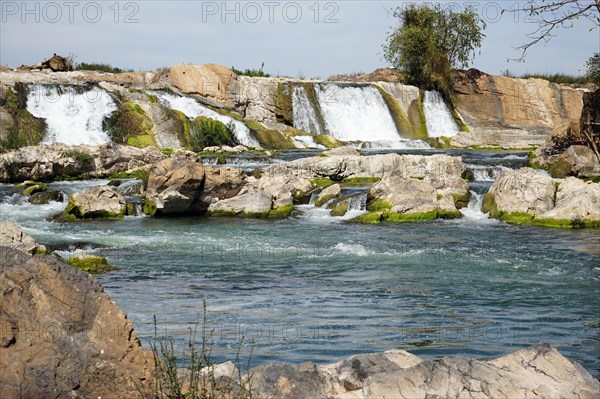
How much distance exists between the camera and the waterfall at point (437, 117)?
159ft

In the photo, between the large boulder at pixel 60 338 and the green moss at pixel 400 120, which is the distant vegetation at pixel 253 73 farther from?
the large boulder at pixel 60 338

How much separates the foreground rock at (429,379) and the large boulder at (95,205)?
17560 millimetres

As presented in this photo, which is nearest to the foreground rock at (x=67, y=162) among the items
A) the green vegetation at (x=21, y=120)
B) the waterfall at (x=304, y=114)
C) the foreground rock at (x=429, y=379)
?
the green vegetation at (x=21, y=120)

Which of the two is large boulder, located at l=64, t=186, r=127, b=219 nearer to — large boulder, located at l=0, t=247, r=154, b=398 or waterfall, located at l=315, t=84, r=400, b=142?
large boulder, located at l=0, t=247, r=154, b=398

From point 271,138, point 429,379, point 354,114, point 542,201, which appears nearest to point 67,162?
point 271,138

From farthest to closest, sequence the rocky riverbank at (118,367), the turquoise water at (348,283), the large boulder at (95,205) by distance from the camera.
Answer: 1. the large boulder at (95,205)
2. the turquoise water at (348,283)
3. the rocky riverbank at (118,367)

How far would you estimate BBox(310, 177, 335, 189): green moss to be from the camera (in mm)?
25587

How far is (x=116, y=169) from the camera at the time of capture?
29969mm

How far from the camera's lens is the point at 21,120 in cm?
3675

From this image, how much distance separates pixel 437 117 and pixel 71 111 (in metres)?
22.1

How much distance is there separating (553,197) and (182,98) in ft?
87.0

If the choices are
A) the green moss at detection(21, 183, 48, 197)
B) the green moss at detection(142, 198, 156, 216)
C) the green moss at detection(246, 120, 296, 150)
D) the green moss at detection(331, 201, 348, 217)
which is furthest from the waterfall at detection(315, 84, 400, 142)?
the green moss at detection(142, 198, 156, 216)

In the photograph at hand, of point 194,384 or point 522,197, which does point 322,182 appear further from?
point 194,384

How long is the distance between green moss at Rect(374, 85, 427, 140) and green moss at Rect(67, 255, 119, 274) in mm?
33405
